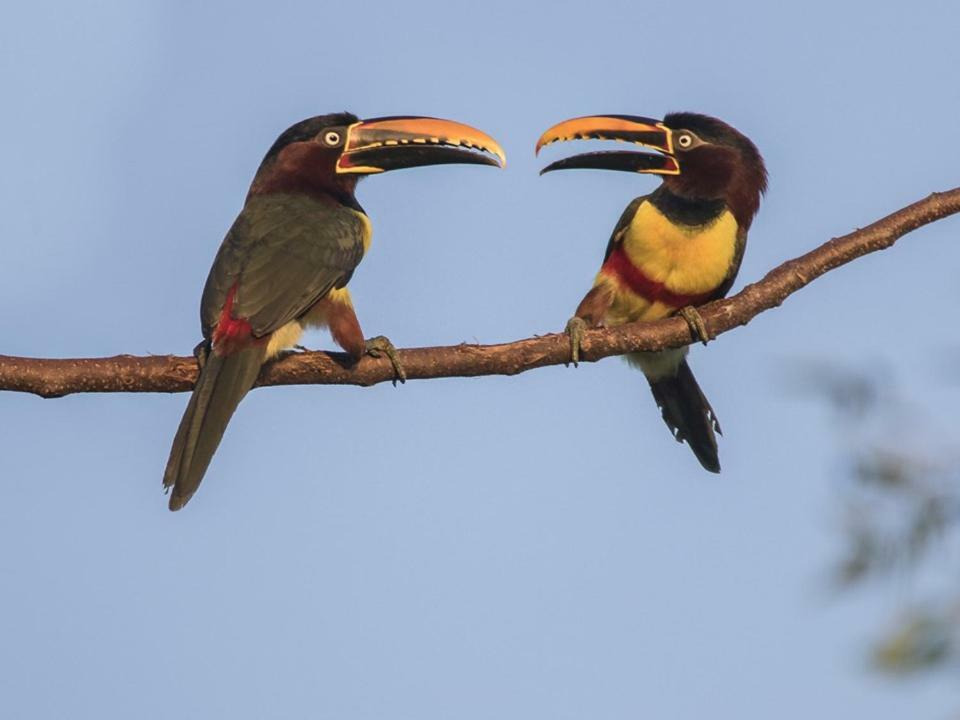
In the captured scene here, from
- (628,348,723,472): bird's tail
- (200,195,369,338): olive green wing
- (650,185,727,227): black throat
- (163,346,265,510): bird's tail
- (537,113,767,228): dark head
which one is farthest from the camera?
(628,348,723,472): bird's tail

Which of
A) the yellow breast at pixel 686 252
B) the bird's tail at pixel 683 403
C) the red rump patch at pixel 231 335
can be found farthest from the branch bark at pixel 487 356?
the bird's tail at pixel 683 403

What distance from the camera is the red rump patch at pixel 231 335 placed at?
7.46 metres

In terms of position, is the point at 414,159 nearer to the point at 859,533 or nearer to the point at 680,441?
the point at 680,441

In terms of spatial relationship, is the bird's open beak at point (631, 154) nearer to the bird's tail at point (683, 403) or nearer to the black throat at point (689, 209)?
the black throat at point (689, 209)

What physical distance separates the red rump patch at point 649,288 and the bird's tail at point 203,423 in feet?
8.14

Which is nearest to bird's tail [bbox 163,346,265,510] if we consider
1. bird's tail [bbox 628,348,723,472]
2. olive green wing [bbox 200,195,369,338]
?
olive green wing [bbox 200,195,369,338]

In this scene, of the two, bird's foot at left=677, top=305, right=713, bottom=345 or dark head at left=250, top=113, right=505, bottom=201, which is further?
dark head at left=250, top=113, right=505, bottom=201

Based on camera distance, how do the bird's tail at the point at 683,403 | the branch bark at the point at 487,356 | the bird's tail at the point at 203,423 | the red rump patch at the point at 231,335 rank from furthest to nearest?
the bird's tail at the point at 683,403 → the red rump patch at the point at 231,335 → the bird's tail at the point at 203,423 → the branch bark at the point at 487,356

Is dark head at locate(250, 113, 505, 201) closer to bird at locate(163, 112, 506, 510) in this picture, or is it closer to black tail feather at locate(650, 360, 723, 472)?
bird at locate(163, 112, 506, 510)

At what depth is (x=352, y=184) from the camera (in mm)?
9133

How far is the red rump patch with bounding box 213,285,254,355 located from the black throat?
2656mm

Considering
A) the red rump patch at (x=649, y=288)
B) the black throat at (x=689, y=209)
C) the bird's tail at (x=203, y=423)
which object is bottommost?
the bird's tail at (x=203, y=423)

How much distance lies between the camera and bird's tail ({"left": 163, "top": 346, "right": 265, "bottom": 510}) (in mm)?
7164

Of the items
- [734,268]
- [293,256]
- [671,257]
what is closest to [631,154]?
[671,257]
